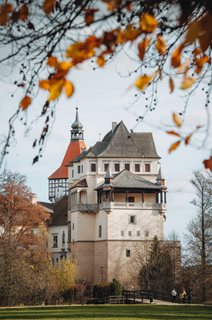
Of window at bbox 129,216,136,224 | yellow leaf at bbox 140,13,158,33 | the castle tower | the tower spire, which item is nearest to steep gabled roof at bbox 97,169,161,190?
window at bbox 129,216,136,224

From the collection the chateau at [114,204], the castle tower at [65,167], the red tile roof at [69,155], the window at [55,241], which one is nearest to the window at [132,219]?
the chateau at [114,204]

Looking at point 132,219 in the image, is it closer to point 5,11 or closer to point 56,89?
point 5,11

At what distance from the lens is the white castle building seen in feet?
262

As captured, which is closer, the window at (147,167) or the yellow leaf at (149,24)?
the yellow leaf at (149,24)

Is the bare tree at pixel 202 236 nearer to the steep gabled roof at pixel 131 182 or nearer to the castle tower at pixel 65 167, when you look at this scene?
the steep gabled roof at pixel 131 182

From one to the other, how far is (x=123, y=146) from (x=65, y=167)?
30.8m

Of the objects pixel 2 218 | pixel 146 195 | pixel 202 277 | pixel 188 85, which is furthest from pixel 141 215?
pixel 188 85

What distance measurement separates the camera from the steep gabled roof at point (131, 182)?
81900 mm

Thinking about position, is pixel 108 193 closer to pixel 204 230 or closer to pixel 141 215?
pixel 141 215

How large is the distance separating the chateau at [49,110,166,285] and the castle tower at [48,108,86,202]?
24.2 m

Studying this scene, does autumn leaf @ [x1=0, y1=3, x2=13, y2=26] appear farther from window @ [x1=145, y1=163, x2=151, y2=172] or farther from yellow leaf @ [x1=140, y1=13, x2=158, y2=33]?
window @ [x1=145, y1=163, x2=151, y2=172]

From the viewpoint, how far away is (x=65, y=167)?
117062mm

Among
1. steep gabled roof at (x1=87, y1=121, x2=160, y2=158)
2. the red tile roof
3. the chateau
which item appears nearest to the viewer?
the chateau

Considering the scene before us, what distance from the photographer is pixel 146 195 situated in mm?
83000
